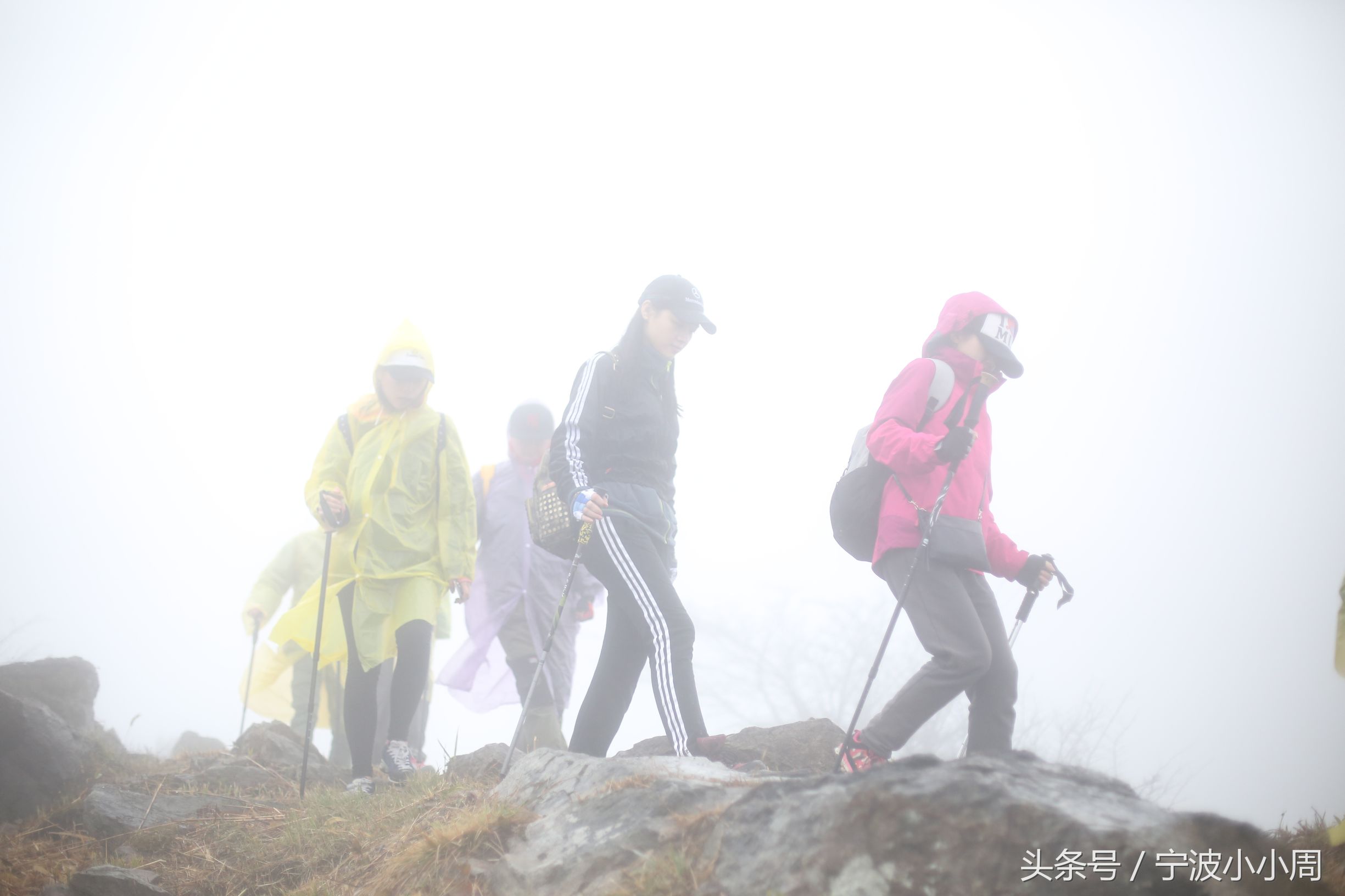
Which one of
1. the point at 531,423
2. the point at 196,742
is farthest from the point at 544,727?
the point at 196,742

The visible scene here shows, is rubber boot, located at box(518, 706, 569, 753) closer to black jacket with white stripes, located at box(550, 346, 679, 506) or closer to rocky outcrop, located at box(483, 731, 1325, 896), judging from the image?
black jacket with white stripes, located at box(550, 346, 679, 506)

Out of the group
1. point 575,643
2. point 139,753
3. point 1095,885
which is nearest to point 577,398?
point 1095,885

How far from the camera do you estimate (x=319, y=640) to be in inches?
206

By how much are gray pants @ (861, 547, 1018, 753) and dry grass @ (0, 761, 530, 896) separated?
1.63 m

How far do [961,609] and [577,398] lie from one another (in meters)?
2.08

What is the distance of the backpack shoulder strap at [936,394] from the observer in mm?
4453

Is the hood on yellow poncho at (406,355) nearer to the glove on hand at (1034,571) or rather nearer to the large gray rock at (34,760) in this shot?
the large gray rock at (34,760)

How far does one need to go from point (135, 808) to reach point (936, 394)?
173 inches

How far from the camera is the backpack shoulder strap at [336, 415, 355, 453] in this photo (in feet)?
19.2

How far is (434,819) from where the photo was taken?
12.0 feet

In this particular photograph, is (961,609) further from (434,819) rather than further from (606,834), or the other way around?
(434,819)

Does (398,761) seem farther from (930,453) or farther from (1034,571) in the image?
(1034,571)

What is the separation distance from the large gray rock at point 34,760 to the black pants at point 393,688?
5.00ft

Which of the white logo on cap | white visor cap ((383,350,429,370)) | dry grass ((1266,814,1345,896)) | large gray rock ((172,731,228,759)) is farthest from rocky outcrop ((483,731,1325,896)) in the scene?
large gray rock ((172,731,228,759))
